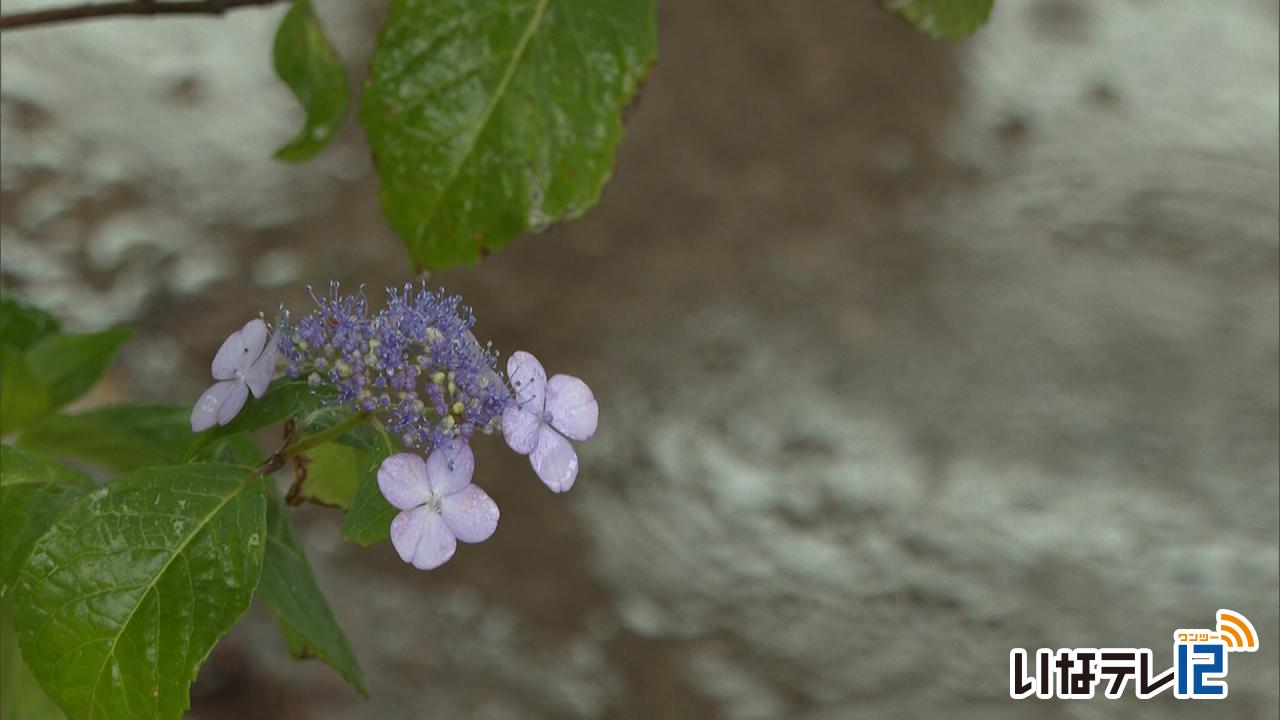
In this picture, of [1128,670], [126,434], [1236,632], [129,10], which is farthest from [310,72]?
[1236,632]

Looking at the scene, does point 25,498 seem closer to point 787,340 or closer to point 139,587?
point 139,587

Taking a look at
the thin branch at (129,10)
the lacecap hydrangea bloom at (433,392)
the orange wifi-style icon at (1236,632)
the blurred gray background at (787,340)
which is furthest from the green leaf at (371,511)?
the orange wifi-style icon at (1236,632)

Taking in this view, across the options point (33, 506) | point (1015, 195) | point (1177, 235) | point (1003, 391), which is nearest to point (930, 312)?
point (1003, 391)

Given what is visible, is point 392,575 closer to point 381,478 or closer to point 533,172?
point 533,172

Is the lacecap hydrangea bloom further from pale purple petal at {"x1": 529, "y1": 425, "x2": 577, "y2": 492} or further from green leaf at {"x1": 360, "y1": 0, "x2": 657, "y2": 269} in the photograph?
green leaf at {"x1": 360, "y1": 0, "x2": 657, "y2": 269}

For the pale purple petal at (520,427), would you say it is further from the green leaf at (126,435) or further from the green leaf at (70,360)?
the green leaf at (70,360)

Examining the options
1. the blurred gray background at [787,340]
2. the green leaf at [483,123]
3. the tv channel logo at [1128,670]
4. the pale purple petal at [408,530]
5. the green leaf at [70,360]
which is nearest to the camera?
the pale purple petal at [408,530]
